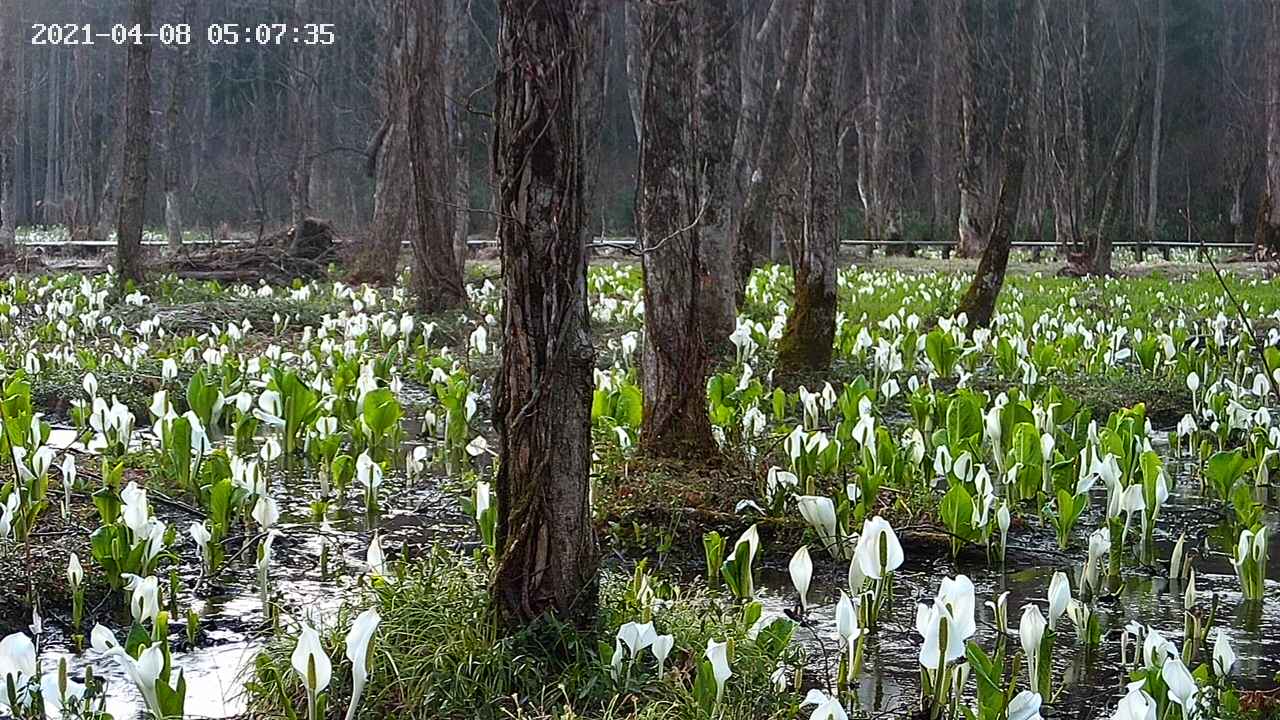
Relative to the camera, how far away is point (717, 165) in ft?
27.2

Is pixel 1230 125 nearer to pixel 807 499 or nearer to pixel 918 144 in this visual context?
pixel 918 144

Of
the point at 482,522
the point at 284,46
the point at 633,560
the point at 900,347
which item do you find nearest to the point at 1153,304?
the point at 900,347

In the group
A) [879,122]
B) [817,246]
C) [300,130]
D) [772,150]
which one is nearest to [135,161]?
[772,150]

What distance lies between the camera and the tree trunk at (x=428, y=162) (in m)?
12.0

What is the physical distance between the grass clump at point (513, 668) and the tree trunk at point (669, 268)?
2107mm

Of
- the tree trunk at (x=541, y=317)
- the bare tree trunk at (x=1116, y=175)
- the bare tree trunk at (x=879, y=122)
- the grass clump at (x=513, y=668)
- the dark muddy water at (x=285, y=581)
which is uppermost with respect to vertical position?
the bare tree trunk at (x=879, y=122)

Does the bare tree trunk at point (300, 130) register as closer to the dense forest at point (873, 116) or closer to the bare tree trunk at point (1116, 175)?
the dense forest at point (873, 116)

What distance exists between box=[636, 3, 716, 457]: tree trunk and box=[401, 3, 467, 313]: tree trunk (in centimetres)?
604

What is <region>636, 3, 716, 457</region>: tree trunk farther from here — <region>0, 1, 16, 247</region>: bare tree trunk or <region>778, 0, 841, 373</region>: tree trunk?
<region>0, 1, 16, 247</region>: bare tree trunk

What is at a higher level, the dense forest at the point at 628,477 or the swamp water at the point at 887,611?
the dense forest at the point at 628,477

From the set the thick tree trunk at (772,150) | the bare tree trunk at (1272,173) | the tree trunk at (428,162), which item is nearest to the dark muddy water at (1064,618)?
the tree trunk at (428,162)

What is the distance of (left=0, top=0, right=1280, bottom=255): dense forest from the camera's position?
25.9m

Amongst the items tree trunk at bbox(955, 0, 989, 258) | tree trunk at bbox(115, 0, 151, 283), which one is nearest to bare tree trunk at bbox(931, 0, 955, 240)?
tree trunk at bbox(955, 0, 989, 258)

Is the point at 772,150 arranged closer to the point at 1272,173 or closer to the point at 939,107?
the point at 1272,173
